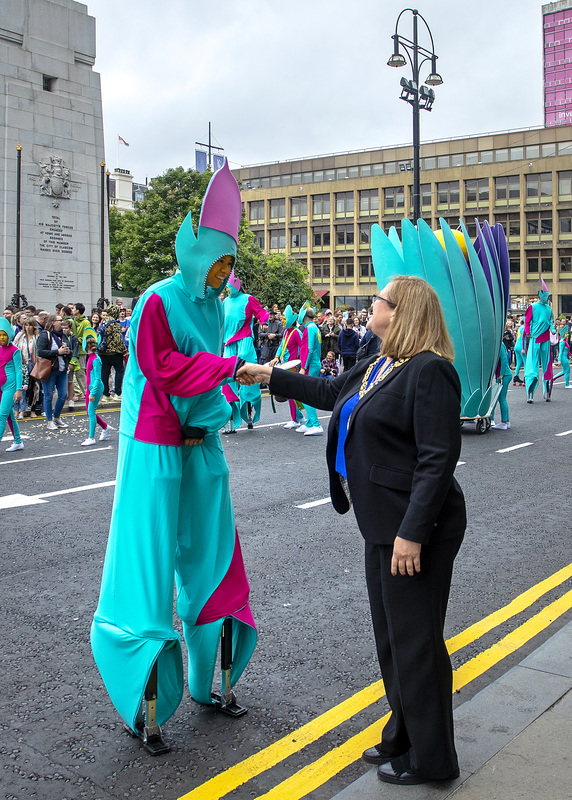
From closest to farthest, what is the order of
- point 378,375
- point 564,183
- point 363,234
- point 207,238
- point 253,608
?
1. point 378,375
2. point 207,238
3. point 253,608
4. point 564,183
5. point 363,234

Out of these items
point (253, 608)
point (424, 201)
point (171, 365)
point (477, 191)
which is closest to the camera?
point (171, 365)

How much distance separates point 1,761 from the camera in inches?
116

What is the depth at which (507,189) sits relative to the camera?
68.3 m

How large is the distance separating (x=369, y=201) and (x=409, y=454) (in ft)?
244

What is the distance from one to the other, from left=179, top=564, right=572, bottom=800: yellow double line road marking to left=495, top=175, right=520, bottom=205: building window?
68.8 meters

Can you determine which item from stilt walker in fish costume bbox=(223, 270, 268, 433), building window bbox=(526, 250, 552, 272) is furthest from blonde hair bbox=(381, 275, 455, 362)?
building window bbox=(526, 250, 552, 272)

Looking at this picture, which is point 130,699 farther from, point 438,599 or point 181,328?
point 181,328

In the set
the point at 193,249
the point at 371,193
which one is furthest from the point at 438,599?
the point at 371,193

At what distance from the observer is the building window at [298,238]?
3059 inches

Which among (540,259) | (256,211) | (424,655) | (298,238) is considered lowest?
(424,655)

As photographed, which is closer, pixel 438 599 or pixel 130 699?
pixel 438 599

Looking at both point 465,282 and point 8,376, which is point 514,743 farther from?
point 465,282

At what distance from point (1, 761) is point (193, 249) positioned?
2141 mm

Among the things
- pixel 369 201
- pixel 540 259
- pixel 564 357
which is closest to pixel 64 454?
pixel 564 357
